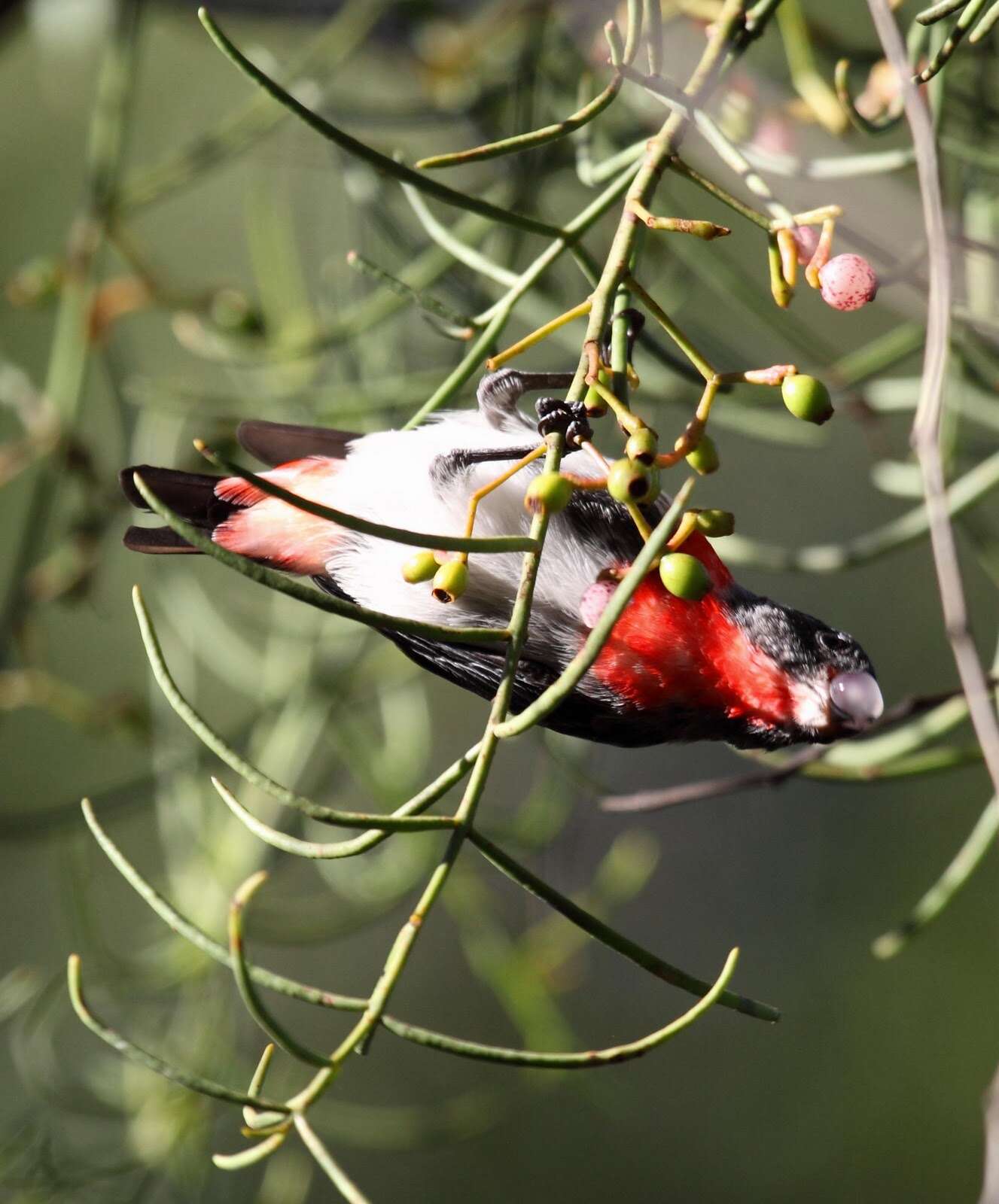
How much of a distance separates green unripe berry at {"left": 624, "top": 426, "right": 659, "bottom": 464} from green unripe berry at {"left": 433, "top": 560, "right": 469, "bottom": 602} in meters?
0.15

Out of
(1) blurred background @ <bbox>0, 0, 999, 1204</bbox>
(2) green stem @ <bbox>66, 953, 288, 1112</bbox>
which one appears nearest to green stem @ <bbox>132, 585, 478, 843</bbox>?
(2) green stem @ <bbox>66, 953, 288, 1112</bbox>

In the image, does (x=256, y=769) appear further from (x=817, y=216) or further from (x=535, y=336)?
(x=817, y=216)

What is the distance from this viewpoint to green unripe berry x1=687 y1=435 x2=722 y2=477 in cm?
81

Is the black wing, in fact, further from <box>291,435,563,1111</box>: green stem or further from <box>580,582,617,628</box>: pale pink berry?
<box>291,435,563,1111</box>: green stem

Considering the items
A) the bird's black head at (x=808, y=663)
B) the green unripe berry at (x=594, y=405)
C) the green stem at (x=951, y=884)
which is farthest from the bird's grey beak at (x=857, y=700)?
the green unripe berry at (x=594, y=405)

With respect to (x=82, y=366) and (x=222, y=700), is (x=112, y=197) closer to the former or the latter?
(x=82, y=366)

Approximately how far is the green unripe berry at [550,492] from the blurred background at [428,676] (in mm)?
352

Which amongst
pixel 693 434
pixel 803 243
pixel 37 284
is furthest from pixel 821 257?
pixel 37 284

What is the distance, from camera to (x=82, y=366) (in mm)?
1867

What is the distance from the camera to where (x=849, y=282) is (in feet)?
2.72

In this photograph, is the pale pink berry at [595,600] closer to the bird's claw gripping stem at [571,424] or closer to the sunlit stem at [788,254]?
the bird's claw gripping stem at [571,424]

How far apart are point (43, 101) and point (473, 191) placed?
428cm

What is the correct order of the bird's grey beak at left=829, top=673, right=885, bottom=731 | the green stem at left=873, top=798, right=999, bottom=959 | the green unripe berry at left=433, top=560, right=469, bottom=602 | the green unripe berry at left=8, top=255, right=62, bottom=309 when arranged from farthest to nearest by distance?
the green unripe berry at left=8, top=255, right=62, bottom=309, the bird's grey beak at left=829, top=673, right=885, bottom=731, the green stem at left=873, top=798, right=999, bottom=959, the green unripe berry at left=433, top=560, right=469, bottom=602

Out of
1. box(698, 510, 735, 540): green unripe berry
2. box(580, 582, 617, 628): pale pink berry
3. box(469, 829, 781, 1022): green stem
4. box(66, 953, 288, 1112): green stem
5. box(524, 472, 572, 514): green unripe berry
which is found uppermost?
box(524, 472, 572, 514): green unripe berry
